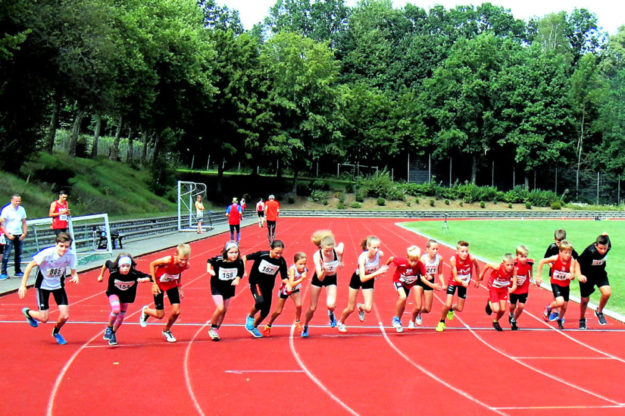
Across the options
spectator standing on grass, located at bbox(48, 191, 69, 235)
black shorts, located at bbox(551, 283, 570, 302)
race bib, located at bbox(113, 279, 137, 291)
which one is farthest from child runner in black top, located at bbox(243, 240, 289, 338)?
spectator standing on grass, located at bbox(48, 191, 69, 235)

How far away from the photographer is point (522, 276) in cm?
1107

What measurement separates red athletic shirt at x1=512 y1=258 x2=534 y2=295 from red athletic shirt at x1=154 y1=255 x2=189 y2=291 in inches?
218

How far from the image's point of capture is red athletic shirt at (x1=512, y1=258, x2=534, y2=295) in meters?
11.0

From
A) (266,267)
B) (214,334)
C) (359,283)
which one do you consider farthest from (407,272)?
(214,334)

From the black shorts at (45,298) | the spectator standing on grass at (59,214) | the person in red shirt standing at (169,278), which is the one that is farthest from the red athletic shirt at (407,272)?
the spectator standing on grass at (59,214)

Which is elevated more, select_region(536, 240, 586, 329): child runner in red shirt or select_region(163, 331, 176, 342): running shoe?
select_region(536, 240, 586, 329): child runner in red shirt

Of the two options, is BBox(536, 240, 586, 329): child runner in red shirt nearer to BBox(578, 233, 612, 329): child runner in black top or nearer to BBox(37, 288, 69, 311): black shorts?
BBox(578, 233, 612, 329): child runner in black top

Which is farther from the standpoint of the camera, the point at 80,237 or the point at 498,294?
the point at 80,237

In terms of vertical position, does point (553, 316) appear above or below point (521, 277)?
below

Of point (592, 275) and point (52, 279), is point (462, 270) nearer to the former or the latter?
point (592, 275)

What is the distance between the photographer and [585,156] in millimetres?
78562

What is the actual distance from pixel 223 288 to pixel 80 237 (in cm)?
1196

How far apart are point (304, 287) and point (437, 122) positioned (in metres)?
63.1

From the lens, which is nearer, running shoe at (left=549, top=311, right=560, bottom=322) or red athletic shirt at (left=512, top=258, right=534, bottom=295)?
red athletic shirt at (left=512, top=258, right=534, bottom=295)
